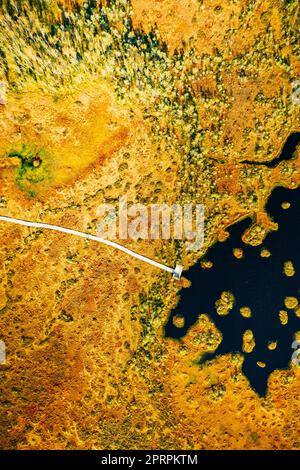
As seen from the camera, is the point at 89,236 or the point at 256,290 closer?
the point at 256,290

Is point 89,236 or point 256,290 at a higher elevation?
point 89,236

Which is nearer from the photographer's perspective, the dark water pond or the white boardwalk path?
the dark water pond

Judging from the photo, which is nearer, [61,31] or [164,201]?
[61,31]

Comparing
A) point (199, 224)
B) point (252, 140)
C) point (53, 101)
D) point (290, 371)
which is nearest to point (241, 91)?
point (252, 140)

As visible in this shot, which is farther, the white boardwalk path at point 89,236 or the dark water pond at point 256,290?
the white boardwalk path at point 89,236

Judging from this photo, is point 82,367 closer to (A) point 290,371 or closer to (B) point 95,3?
(A) point 290,371
